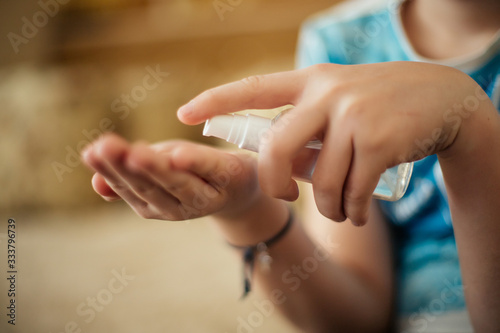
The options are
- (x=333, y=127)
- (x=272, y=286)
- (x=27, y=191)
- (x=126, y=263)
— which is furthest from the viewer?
(x=27, y=191)

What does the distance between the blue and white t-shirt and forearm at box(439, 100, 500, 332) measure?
2.1 inches

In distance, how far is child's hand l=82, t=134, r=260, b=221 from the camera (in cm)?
17

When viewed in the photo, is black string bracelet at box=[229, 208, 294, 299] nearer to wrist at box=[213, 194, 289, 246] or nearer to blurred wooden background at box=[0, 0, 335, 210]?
wrist at box=[213, 194, 289, 246]

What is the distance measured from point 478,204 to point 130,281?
1.87ft

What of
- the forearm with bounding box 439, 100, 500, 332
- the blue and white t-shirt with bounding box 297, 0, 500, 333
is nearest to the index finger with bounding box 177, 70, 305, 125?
the forearm with bounding box 439, 100, 500, 332

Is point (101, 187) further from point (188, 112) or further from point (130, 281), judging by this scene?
point (130, 281)

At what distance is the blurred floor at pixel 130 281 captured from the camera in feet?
1.76

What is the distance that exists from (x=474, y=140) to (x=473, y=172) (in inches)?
1.0

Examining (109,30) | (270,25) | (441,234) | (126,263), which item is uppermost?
(109,30)

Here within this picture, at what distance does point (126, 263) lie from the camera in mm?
728

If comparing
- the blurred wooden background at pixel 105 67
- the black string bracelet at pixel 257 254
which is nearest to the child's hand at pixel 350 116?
the black string bracelet at pixel 257 254

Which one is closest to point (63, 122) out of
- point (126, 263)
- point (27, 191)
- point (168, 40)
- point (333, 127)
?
point (27, 191)

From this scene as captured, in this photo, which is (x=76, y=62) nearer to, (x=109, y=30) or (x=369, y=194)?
(x=109, y=30)

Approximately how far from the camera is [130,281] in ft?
2.17
